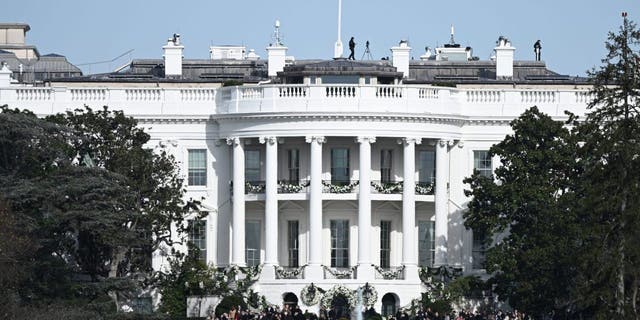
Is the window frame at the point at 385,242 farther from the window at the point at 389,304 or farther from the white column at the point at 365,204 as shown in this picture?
the window at the point at 389,304

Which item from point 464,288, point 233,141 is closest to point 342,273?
point 464,288

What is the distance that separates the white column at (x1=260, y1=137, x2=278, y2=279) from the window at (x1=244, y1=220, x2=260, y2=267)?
2.86 metres

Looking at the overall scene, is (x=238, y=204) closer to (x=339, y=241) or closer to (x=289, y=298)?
(x=339, y=241)

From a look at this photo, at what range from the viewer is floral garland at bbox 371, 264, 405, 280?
Answer: 5468 inches

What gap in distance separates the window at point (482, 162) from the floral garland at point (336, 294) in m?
10.4

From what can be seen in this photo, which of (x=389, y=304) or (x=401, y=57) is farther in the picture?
(x=401, y=57)

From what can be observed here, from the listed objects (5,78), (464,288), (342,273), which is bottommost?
(464,288)

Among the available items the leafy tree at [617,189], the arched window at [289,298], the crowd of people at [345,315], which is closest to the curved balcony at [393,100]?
the arched window at [289,298]

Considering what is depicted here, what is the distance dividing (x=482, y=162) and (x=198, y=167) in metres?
13.7

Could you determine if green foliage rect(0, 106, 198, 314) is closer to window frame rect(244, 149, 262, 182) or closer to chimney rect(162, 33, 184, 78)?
window frame rect(244, 149, 262, 182)

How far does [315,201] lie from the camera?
5517 inches

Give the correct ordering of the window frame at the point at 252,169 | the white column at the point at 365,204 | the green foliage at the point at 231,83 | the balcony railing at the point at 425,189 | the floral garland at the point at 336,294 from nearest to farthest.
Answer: the floral garland at the point at 336,294 → the white column at the point at 365,204 → the balcony railing at the point at 425,189 → the window frame at the point at 252,169 → the green foliage at the point at 231,83

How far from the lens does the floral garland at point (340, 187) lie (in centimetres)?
14112

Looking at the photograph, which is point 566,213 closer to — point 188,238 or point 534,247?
point 534,247
